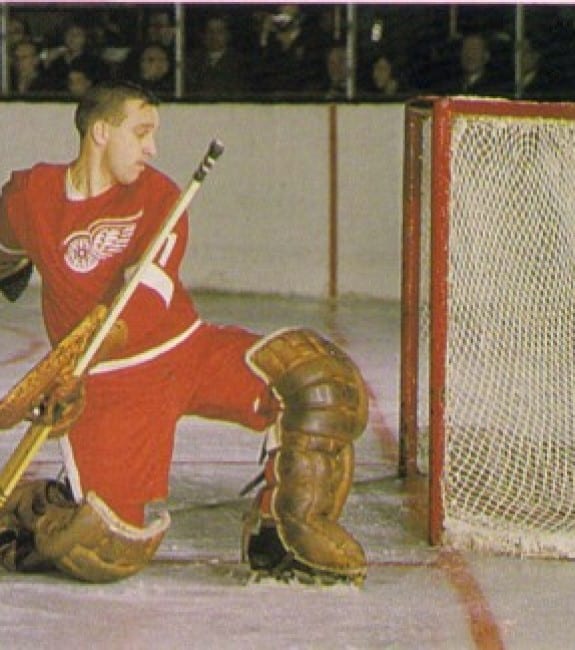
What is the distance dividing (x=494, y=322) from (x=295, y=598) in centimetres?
208

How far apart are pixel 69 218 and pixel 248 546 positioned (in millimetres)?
977

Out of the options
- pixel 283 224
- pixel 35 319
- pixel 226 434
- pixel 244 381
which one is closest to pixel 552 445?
pixel 226 434

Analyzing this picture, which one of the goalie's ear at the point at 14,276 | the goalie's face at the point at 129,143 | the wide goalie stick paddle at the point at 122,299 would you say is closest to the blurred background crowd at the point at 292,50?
the goalie's ear at the point at 14,276

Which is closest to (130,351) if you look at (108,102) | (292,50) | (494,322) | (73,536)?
(73,536)

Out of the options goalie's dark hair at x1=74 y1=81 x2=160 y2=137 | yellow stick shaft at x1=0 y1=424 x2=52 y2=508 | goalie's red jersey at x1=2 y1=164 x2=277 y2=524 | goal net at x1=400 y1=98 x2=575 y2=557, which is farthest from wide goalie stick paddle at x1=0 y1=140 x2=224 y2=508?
goal net at x1=400 y1=98 x2=575 y2=557

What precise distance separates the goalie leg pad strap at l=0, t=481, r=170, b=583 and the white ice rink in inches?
2.0

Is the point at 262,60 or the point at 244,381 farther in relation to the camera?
the point at 262,60

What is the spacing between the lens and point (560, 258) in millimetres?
6457

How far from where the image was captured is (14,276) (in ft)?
17.4

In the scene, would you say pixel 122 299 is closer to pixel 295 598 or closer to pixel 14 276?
pixel 14 276

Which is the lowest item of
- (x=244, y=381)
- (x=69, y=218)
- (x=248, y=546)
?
(x=248, y=546)

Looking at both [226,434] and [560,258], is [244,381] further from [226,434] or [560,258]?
[226,434]

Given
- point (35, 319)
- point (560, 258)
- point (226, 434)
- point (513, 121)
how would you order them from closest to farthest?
1. point (513, 121)
2. point (560, 258)
3. point (226, 434)
4. point (35, 319)

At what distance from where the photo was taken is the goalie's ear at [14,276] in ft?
17.3
